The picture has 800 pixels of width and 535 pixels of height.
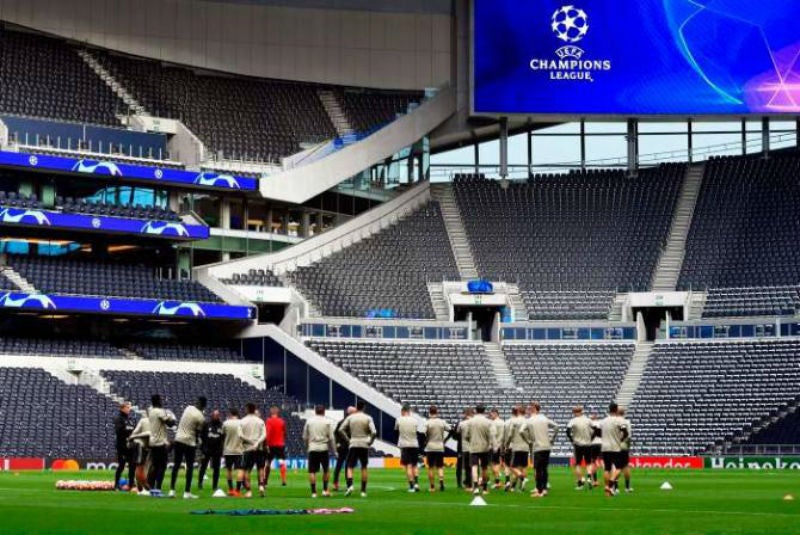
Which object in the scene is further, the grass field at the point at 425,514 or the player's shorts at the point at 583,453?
the player's shorts at the point at 583,453

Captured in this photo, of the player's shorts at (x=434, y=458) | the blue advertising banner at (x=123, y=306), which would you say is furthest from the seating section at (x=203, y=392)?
the player's shorts at (x=434, y=458)

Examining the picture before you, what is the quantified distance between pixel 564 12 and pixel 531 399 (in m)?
21.1

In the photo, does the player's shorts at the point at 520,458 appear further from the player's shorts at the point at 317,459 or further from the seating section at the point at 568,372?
the seating section at the point at 568,372

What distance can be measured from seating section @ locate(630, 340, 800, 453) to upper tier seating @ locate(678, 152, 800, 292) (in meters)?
4.55

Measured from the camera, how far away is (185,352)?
7675 cm

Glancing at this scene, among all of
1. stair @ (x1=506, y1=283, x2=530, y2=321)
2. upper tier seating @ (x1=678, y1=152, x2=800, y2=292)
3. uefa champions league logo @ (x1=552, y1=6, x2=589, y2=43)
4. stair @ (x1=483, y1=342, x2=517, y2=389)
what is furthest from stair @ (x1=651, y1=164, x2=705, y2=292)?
uefa champions league logo @ (x1=552, y1=6, x2=589, y2=43)

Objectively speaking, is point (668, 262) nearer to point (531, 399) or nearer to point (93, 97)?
point (531, 399)

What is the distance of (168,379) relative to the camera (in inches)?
2872

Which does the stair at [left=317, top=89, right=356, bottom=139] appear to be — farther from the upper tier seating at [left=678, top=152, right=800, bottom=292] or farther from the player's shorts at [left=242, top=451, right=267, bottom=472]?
the player's shorts at [left=242, top=451, right=267, bottom=472]

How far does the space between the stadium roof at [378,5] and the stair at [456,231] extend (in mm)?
9931

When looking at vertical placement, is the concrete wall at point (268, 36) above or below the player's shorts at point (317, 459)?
above

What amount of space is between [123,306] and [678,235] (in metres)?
29.4

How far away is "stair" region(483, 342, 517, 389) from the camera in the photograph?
3056 inches

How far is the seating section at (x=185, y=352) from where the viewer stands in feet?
249
